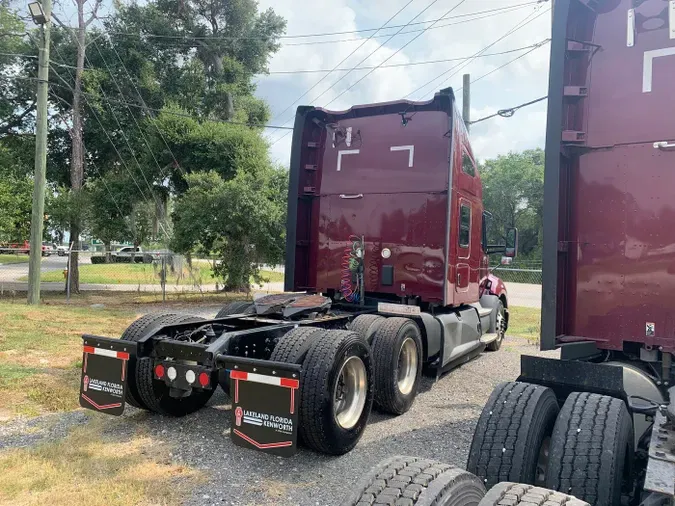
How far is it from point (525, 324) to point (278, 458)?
1142 centimetres

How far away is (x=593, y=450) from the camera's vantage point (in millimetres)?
2514

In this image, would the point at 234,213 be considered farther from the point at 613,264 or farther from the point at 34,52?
the point at 613,264

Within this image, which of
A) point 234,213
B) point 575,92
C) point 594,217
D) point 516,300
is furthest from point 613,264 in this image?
point 516,300

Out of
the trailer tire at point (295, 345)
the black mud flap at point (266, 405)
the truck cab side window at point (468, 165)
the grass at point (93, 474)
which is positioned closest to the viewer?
the grass at point (93, 474)

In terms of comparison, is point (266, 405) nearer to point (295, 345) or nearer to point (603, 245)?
point (295, 345)

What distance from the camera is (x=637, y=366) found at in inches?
138

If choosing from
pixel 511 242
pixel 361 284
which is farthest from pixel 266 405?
pixel 511 242

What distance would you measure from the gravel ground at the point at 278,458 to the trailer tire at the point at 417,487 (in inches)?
64.2

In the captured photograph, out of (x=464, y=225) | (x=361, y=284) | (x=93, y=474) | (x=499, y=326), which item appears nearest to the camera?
(x=93, y=474)

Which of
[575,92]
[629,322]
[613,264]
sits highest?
[575,92]

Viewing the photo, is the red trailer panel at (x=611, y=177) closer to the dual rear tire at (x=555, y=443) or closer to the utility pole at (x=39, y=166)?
the dual rear tire at (x=555, y=443)

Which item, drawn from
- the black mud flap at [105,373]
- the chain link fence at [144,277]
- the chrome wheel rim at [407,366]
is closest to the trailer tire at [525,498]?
the black mud flap at [105,373]

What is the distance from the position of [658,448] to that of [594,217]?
1.71 meters

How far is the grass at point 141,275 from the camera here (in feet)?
63.1
